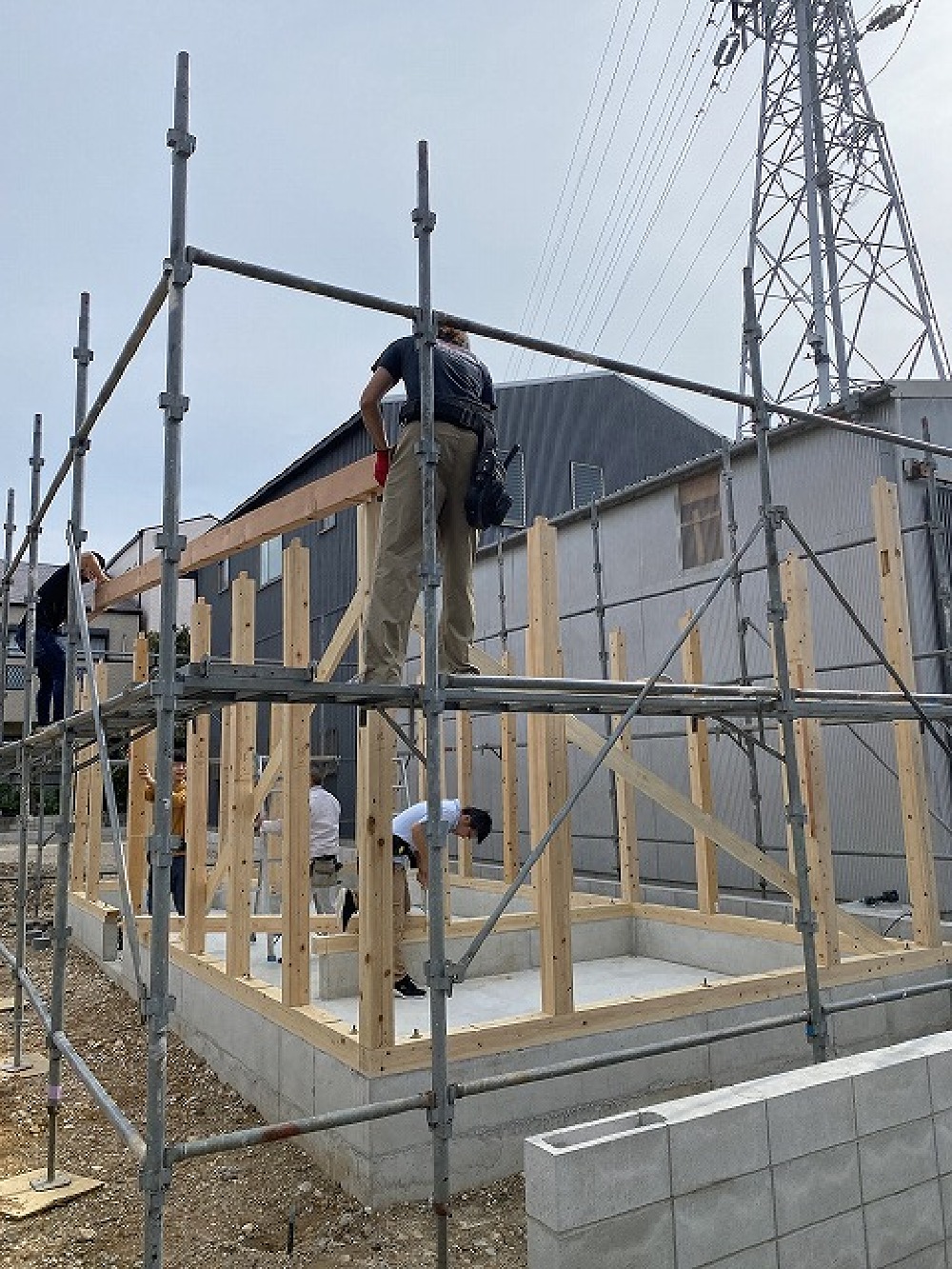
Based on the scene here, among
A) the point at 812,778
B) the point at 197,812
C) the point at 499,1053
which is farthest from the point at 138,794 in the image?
the point at 812,778

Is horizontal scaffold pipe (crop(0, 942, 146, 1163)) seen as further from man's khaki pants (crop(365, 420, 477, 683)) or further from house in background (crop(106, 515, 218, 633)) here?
house in background (crop(106, 515, 218, 633))

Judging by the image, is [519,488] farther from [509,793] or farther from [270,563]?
[509,793]

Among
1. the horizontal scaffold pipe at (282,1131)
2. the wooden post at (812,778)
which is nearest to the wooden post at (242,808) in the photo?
the horizontal scaffold pipe at (282,1131)

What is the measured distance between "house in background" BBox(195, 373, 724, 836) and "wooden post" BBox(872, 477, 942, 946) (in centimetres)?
935

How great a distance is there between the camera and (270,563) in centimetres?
1969

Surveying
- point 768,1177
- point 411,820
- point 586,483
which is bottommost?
point 768,1177

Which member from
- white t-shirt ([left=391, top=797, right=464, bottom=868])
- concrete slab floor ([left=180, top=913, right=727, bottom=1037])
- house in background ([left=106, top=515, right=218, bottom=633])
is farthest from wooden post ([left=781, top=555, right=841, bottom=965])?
house in background ([left=106, top=515, right=218, bottom=633])

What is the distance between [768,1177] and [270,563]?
58.8 ft

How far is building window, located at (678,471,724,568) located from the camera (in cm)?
984

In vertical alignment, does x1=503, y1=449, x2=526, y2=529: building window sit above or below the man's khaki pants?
above

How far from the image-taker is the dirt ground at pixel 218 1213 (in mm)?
3621

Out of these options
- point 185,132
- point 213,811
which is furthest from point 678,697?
point 213,811

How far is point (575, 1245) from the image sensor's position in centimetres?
244

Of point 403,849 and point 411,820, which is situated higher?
point 411,820
